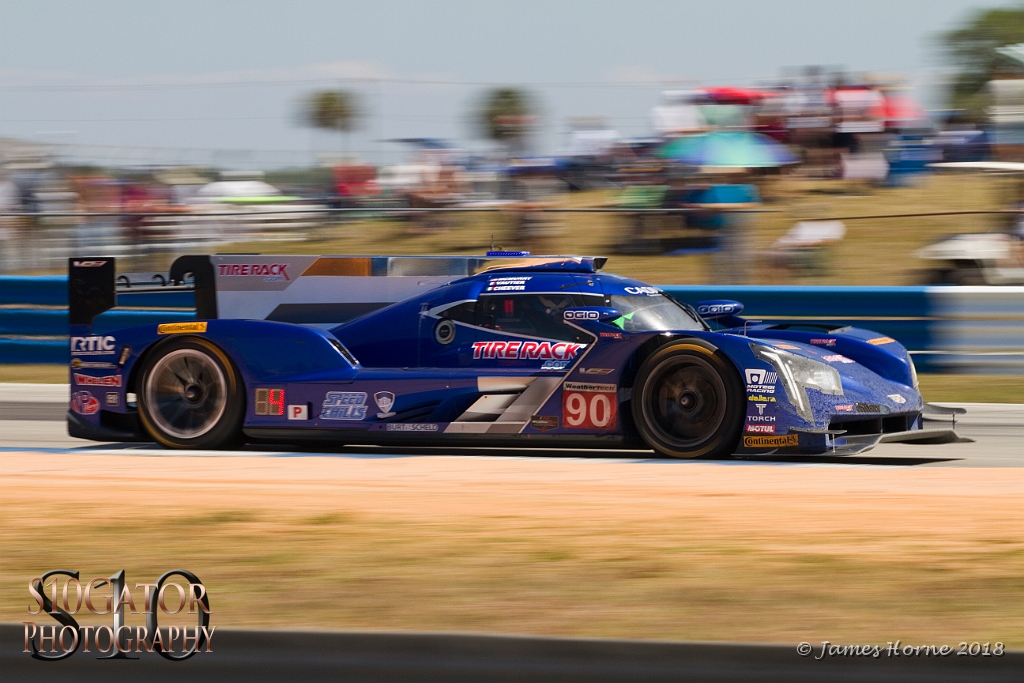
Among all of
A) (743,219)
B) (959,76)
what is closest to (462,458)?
(743,219)

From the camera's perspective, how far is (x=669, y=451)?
23.4ft

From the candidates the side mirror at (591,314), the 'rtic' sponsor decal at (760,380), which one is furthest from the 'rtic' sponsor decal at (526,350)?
the 'rtic' sponsor decal at (760,380)

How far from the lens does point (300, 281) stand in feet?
27.0

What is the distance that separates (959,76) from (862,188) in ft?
39.3

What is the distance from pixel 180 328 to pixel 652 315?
2904mm

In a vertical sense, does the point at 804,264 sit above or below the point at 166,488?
above

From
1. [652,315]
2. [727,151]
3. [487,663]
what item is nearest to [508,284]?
[652,315]

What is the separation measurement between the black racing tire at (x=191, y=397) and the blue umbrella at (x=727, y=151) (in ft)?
27.7

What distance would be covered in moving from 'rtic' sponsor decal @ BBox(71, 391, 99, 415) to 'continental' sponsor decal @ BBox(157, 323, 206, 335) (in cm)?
67

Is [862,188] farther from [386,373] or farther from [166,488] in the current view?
[166,488]

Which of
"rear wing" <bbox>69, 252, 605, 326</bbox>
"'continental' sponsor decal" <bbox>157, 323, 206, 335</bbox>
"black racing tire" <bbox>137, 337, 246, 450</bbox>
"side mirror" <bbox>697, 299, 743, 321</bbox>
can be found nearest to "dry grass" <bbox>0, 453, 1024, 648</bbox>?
"black racing tire" <bbox>137, 337, 246, 450</bbox>

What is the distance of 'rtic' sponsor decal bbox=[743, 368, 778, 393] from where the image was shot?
686 centimetres

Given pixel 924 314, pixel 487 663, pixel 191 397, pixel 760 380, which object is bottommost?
pixel 487 663

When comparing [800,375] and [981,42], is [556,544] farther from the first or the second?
[981,42]
